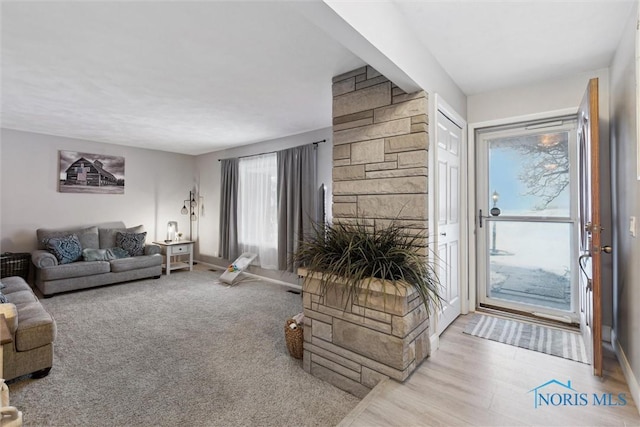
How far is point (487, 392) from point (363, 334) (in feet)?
2.68

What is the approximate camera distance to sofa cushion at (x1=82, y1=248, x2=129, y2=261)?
461cm

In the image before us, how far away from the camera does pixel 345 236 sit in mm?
2152

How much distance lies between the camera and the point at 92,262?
4496 millimetres

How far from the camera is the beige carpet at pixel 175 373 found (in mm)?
1848

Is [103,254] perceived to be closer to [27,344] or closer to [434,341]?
[27,344]

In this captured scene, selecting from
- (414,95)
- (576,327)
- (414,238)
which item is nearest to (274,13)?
(414,95)

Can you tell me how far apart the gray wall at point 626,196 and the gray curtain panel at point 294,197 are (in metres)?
3.13

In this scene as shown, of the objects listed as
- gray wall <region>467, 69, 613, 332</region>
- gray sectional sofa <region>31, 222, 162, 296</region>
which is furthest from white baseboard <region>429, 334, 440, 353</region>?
gray sectional sofa <region>31, 222, 162, 296</region>

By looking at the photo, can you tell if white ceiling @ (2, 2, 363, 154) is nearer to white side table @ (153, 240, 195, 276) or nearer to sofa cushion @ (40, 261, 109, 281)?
sofa cushion @ (40, 261, 109, 281)

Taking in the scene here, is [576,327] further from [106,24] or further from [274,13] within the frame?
[106,24]

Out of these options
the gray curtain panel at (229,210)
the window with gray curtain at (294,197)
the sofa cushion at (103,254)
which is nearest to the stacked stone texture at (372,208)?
Result: the window with gray curtain at (294,197)

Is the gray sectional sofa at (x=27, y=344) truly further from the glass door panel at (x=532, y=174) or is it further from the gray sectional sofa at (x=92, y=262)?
the glass door panel at (x=532, y=174)

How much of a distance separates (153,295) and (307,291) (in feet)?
10.0

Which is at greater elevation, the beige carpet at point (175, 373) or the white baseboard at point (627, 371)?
the white baseboard at point (627, 371)
